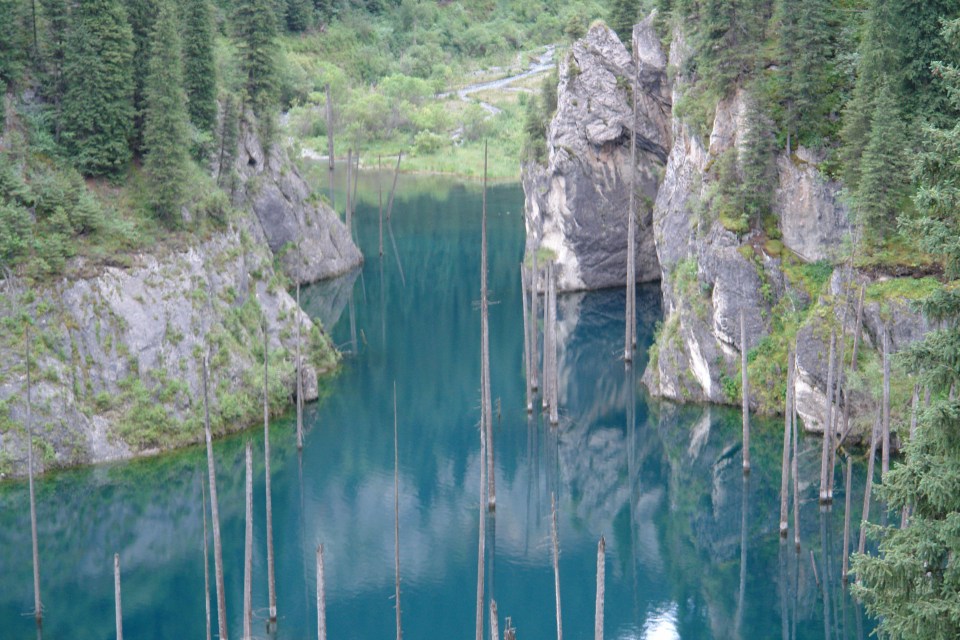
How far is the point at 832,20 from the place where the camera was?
6419cm

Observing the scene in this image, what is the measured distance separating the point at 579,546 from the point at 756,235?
2179cm

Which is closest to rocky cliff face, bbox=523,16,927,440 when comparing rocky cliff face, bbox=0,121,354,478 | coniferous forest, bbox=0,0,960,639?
coniferous forest, bbox=0,0,960,639

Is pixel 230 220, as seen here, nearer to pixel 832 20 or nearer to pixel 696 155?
pixel 696 155

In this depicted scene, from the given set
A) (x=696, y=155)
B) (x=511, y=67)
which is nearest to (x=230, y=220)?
(x=696, y=155)

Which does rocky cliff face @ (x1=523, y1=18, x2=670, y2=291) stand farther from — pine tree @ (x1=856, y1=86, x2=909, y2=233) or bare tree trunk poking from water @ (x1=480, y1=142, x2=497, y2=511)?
bare tree trunk poking from water @ (x1=480, y1=142, x2=497, y2=511)

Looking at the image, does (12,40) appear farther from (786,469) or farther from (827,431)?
(827,431)

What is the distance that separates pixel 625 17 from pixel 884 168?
125 ft

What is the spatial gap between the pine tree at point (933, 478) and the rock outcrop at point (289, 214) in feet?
206

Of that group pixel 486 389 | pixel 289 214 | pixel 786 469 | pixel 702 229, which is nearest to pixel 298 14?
pixel 289 214

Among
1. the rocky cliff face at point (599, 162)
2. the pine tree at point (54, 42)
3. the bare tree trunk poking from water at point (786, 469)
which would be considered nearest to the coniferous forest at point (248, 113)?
the pine tree at point (54, 42)

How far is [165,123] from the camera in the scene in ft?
214

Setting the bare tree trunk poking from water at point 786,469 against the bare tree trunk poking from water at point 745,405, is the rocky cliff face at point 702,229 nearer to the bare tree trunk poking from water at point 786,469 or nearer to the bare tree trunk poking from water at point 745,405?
the bare tree trunk poking from water at point 745,405

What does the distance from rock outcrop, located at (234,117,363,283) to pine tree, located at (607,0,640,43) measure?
27.5 meters

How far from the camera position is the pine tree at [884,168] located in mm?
55594
